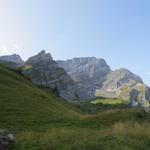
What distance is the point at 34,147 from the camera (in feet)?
61.2

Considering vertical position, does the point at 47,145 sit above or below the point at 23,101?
below

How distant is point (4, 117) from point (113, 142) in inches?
757

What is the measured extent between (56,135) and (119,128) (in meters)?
4.87

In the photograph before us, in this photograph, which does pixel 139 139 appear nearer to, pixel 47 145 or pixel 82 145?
pixel 82 145

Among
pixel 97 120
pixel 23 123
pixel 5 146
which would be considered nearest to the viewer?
pixel 5 146

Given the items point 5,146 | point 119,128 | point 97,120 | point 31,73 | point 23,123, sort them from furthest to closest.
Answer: point 31,73, point 97,120, point 23,123, point 119,128, point 5,146

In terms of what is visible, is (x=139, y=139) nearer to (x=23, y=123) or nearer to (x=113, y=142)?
(x=113, y=142)

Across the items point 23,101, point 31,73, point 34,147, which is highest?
point 31,73

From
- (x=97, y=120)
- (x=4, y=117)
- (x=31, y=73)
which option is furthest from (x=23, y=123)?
(x=31, y=73)

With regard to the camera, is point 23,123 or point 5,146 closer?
point 5,146

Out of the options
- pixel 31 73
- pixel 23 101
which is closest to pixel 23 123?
pixel 23 101

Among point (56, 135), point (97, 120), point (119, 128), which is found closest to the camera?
point (56, 135)

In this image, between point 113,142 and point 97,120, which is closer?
point 113,142

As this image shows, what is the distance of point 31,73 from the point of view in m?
180
